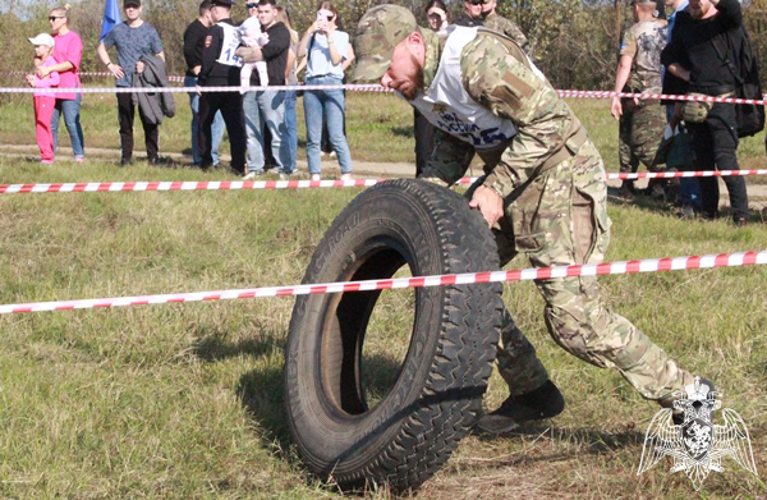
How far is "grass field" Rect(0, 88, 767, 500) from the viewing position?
405cm

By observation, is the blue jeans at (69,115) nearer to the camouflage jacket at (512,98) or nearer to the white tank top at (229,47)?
the white tank top at (229,47)

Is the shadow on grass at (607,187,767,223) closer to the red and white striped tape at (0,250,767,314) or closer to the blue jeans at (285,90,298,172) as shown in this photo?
the blue jeans at (285,90,298,172)

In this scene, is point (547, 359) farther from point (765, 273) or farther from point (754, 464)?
point (765, 273)

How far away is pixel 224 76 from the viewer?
11.6 m

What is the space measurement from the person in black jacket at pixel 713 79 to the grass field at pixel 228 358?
718 millimetres

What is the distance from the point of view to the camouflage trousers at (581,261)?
4.04 meters

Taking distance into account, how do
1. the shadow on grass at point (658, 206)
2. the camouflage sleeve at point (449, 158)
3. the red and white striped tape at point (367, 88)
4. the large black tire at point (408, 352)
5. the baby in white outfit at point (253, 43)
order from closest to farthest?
the large black tire at point (408, 352) < the camouflage sleeve at point (449, 158) < the red and white striped tape at point (367, 88) < the shadow on grass at point (658, 206) < the baby in white outfit at point (253, 43)

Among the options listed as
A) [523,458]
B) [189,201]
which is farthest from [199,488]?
[189,201]

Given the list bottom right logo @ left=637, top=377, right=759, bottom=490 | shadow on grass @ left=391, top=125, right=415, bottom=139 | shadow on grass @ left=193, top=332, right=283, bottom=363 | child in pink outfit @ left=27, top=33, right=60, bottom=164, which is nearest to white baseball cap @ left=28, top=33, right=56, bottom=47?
child in pink outfit @ left=27, top=33, right=60, bottom=164

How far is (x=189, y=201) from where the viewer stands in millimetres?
8812

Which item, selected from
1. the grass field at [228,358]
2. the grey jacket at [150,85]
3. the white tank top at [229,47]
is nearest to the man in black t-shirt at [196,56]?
the grey jacket at [150,85]

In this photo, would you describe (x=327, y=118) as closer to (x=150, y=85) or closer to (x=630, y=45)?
(x=150, y=85)

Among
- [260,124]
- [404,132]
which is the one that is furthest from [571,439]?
[404,132]

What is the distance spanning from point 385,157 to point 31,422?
10.1m
